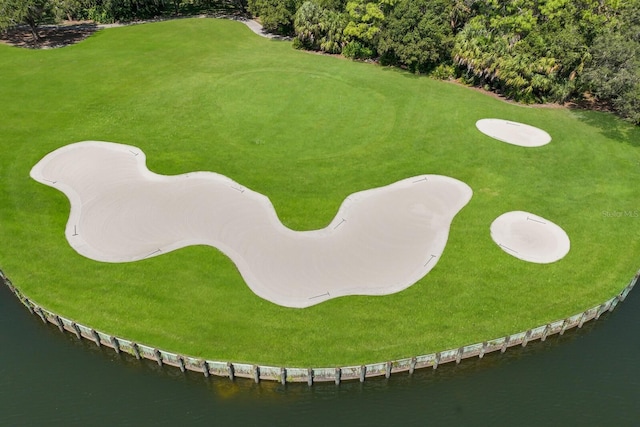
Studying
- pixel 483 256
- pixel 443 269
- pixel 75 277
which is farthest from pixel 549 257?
pixel 75 277

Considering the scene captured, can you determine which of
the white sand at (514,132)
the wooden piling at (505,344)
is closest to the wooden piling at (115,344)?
the wooden piling at (505,344)

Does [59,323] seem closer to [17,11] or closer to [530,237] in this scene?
[530,237]

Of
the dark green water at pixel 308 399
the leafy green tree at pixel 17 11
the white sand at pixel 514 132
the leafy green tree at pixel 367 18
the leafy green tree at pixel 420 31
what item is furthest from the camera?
the leafy green tree at pixel 17 11

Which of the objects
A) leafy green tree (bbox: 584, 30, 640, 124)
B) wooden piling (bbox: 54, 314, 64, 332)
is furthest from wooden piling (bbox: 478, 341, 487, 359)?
leafy green tree (bbox: 584, 30, 640, 124)

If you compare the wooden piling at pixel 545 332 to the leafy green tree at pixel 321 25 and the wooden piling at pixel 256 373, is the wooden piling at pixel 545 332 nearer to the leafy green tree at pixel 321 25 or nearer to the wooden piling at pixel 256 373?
the wooden piling at pixel 256 373

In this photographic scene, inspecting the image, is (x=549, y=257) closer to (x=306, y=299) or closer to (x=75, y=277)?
(x=306, y=299)

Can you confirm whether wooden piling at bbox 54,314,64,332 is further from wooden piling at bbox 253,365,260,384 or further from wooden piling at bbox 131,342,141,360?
wooden piling at bbox 253,365,260,384

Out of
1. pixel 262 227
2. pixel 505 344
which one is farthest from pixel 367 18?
pixel 505 344
